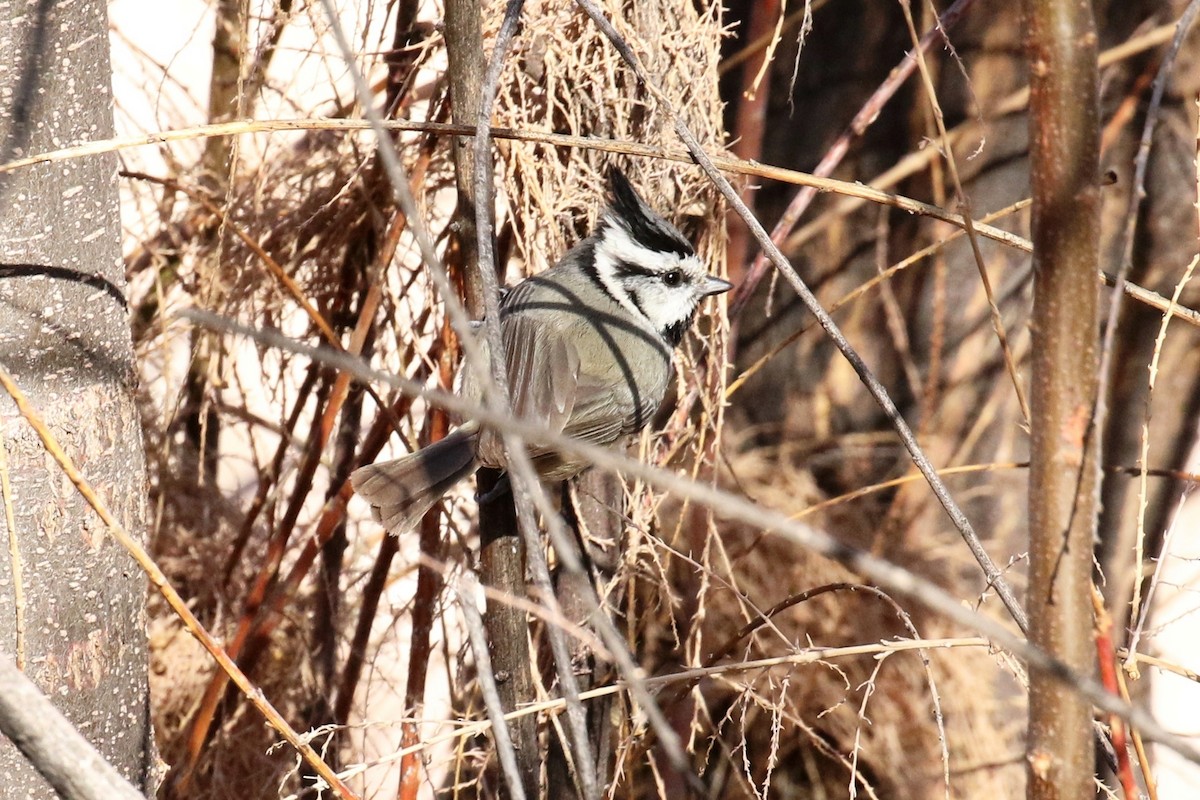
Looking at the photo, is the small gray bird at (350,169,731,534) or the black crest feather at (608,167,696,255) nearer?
the black crest feather at (608,167,696,255)

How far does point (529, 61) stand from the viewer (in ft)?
7.07

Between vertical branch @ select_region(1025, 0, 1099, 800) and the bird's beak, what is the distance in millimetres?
1391

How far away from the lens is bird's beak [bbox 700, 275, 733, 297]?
232cm

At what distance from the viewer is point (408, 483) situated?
88.7 inches

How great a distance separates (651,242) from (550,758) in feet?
3.15

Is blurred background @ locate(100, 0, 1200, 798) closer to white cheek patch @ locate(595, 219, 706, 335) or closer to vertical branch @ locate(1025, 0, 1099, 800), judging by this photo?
white cheek patch @ locate(595, 219, 706, 335)

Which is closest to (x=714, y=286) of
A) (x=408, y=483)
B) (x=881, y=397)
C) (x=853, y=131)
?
(x=853, y=131)

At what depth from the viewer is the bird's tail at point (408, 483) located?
7.29 ft

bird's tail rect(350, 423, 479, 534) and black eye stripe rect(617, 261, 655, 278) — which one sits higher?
black eye stripe rect(617, 261, 655, 278)

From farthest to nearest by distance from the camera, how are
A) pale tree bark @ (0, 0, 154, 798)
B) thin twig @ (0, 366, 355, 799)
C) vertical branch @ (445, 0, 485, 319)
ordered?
vertical branch @ (445, 0, 485, 319), pale tree bark @ (0, 0, 154, 798), thin twig @ (0, 366, 355, 799)

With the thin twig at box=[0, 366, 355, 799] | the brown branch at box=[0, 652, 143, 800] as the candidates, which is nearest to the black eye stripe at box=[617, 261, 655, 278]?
the thin twig at box=[0, 366, 355, 799]

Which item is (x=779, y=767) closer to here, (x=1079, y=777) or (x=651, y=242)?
(x=651, y=242)

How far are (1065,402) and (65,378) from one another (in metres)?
1.21

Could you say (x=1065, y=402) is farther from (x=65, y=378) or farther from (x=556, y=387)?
(x=556, y=387)
